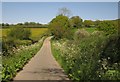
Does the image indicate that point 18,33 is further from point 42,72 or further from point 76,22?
point 42,72

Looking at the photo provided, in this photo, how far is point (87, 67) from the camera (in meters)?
11.3

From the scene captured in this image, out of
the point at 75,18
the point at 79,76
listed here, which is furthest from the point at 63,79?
the point at 75,18

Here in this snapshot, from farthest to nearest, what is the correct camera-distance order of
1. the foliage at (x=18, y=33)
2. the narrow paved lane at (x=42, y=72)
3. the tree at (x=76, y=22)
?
the tree at (x=76, y=22) < the foliage at (x=18, y=33) < the narrow paved lane at (x=42, y=72)

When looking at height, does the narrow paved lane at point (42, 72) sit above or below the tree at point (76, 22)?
above

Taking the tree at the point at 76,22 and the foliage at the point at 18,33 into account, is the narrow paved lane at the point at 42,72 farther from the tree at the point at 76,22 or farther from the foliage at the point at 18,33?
the tree at the point at 76,22

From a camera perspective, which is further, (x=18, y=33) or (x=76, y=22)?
(x=76, y=22)

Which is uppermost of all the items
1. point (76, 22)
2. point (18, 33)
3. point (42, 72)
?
point (42, 72)

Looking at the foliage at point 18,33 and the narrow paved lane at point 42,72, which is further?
the foliage at point 18,33

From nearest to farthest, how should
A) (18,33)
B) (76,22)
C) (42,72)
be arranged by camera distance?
(42,72) < (18,33) < (76,22)

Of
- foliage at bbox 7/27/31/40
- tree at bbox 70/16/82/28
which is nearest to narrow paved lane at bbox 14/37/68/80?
foliage at bbox 7/27/31/40

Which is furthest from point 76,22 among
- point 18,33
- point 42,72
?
point 42,72

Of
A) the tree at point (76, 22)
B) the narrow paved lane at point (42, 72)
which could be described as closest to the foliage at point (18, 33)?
the tree at point (76, 22)

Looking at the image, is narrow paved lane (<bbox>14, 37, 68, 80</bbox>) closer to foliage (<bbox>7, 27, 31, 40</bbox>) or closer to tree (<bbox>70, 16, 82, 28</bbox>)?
foliage (<bbox>7, 27, 31, 40</bbox>)

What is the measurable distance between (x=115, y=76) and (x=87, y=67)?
1.81 metres
